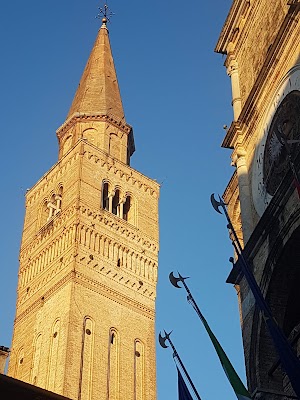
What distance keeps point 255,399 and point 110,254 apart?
21.3 m

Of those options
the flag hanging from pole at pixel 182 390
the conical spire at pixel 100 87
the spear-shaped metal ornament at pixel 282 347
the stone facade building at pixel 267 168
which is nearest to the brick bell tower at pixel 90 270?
the conical spire at pixel 100 87

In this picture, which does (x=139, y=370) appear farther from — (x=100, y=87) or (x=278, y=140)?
(x=278, y=140)

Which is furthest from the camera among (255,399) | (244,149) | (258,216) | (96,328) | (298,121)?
(96,328)

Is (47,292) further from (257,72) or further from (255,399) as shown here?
(255,399)

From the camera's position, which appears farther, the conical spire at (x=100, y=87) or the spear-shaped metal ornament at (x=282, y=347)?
the conical spire at (x=100, y=87)

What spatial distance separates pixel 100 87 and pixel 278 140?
27.2 meters

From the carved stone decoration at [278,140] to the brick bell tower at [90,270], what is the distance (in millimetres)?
16880

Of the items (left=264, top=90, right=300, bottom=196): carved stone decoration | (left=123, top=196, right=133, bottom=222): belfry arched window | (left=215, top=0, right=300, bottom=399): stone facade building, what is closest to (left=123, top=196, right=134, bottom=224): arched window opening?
(left=123, top=196, right=133, bottom=222): belfry arched window

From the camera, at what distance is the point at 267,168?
1044cm

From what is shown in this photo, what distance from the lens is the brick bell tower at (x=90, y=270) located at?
27.4 metres

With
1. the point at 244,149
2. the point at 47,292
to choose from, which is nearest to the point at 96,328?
the point at 47,292

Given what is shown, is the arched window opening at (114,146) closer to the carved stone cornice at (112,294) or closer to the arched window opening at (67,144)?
the arched window opening at (67,144)

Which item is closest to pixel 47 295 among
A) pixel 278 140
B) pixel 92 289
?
pixel 92 289

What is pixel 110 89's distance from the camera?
121 feet
